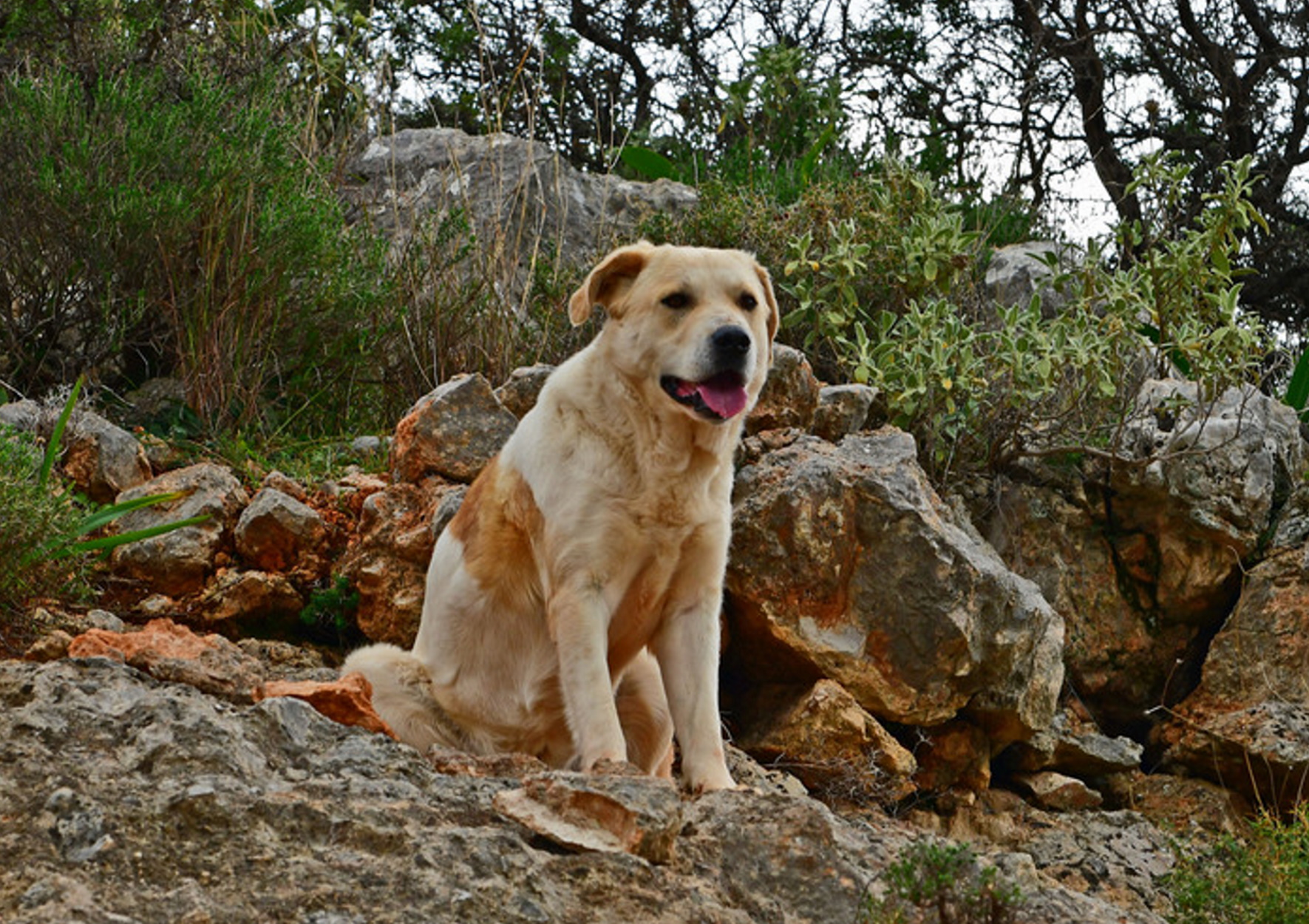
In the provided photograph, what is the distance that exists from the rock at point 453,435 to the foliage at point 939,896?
3177mm

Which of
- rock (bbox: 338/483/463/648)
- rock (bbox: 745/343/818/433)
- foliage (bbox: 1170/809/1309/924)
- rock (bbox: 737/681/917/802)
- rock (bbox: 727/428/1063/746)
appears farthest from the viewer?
rock (bbox: 745/343/818/433)

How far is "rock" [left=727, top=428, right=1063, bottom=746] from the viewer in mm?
4941

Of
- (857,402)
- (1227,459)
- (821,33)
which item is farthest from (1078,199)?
(857,402)

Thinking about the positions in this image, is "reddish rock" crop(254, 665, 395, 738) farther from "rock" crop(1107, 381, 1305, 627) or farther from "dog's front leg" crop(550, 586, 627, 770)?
"rock" crop(1107, 381, 1305, 627)

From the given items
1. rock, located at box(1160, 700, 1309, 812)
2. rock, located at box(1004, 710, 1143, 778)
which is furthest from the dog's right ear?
rock, located at box(1160, 700, 1309, 812)

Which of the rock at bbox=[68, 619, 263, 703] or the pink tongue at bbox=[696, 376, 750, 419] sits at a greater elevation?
the pink tongue at bbox=[696, 376, 750, 419]

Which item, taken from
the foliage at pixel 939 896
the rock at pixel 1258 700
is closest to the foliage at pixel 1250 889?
the foliage at pixel 939 896

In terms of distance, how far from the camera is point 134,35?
26.3ft

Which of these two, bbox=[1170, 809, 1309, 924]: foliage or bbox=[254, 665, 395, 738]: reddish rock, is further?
bbox=[254, 665, 395, 738]: reddish rock

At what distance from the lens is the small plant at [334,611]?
17.4 feet

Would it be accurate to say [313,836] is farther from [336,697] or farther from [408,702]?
[408,702]

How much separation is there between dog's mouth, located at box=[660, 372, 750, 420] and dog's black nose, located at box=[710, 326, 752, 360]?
0.19 ft

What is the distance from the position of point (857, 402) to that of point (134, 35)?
4.83m

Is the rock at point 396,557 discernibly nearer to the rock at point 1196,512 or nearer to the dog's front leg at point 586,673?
the dog's front leg at point 586,673
